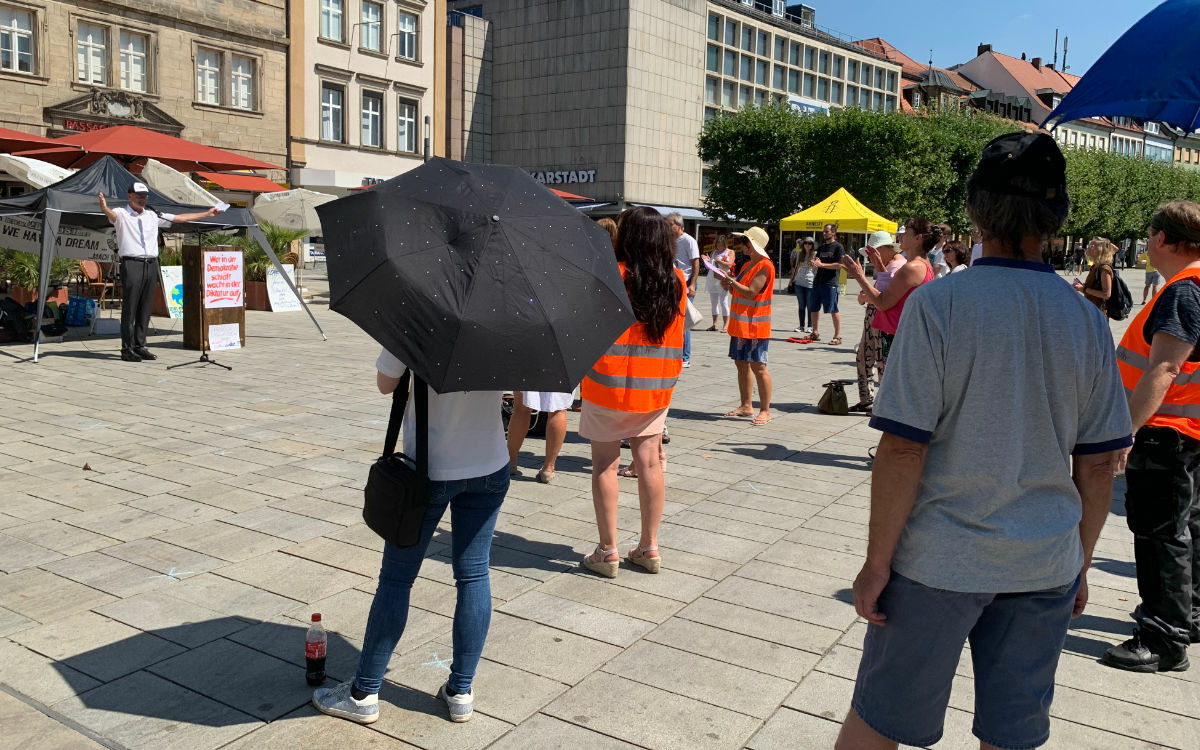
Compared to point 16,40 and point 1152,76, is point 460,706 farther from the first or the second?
point 16,40

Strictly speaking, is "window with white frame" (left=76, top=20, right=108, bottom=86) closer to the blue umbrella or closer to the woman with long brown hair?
the woman with long brown hair

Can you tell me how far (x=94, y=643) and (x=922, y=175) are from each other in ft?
138

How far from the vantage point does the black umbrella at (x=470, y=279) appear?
281 cm

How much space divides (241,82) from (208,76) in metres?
1.21

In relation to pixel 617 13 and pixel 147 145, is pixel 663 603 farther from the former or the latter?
pixel 617 13

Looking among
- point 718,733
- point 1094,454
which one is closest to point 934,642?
point 1094,454

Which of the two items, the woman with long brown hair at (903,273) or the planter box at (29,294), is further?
the planter box at (29,294)

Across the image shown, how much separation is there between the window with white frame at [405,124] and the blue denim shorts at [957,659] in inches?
1594

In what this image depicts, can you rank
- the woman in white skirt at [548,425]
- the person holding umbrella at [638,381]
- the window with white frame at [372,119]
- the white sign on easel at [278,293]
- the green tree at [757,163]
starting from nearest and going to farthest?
1. the person holding umbrella at [638,381]
2. the woman in white skirt at [548,425]
3. the white sign on easel at [278,293]
4. the window with white frame at [372,119]
5. the green tree at [757,163]

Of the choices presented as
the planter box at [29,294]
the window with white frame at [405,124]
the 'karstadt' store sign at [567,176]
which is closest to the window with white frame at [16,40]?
the planter box at [29,294]

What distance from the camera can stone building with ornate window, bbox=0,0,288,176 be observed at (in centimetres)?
2538

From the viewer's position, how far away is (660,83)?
56500 millimetres

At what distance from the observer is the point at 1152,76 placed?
344cm

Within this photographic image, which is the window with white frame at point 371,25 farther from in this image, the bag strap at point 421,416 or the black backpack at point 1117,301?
the bag strap at point 421,416
